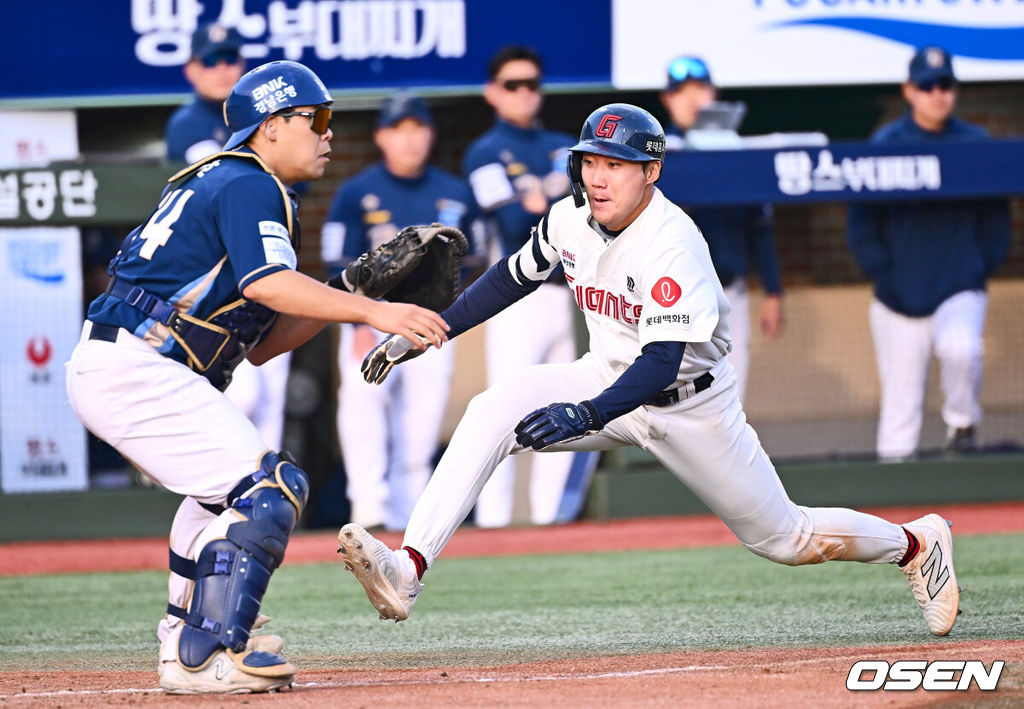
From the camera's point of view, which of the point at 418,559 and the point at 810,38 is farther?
the point at 810,38

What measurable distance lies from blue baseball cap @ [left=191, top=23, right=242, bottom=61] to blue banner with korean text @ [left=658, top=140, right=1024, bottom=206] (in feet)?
8.99

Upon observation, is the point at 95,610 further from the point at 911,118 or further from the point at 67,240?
the point at 911,118

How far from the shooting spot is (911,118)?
8336mm

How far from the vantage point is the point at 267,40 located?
8.90 metres

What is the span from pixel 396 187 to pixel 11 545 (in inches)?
110

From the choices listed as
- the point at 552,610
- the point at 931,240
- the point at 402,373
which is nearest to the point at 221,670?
the point at 552,610

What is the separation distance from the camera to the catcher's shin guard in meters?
3.80

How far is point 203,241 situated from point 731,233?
4728mm

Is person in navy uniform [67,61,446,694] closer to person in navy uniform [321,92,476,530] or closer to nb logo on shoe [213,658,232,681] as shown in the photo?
nb logo on shoe [213,658,232,681]

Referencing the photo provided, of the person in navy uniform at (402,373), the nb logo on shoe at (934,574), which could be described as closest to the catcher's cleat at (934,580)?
the nb logo on shoe at (934,574)

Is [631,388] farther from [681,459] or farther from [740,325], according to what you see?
[740,325]

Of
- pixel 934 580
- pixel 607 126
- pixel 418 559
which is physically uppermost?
pixel 607 126

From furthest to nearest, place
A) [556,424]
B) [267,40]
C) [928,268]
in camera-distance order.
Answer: [267,40] < [928,268] < [556,424]

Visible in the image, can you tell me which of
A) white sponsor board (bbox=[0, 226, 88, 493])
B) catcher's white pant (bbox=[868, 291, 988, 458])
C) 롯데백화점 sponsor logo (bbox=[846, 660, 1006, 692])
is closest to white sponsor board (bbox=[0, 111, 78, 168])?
white sponsor board (bbox=[0, 226, 88, 493])
